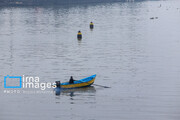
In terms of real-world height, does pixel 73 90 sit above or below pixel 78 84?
below

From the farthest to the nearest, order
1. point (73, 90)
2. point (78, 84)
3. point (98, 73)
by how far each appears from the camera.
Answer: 1. point (98, 73)
2. point (78, 84)
3. point (73, 90)

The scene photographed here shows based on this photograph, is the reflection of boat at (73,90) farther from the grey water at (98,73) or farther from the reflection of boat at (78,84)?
the reflection of boat at (78,84)

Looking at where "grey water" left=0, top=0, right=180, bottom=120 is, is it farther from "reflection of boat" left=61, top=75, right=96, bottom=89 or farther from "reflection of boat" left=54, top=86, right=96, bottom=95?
"reflection of boat" left=61, top=75, right=96, bottom=89

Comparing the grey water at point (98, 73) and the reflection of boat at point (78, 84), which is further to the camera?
the reflection of boat at point (78, 84)

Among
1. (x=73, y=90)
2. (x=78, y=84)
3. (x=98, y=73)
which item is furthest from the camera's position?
(x=98, y=73)

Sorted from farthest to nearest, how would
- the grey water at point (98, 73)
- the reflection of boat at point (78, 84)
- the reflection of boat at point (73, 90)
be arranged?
the reflection of boat at point (78, 84) < the reflection of boat at point (73, 90) < the grey water at point (98, 73)

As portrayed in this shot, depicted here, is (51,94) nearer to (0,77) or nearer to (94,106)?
(94,106)

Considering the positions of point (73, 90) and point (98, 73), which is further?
point (98, 73)

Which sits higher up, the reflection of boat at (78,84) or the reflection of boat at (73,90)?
the reflection of boat at (78,84)

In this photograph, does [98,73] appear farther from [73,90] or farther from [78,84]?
[73,90]

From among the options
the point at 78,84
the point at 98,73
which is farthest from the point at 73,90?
the point at 98,73

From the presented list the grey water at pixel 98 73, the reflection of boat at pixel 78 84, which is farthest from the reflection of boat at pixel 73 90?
the reflection of boat at pixel 78 84

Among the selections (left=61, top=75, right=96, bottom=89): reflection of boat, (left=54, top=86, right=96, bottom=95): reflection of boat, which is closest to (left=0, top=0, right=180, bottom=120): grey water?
(left=54, top=86, right=96, bottom=95): reflection of boat

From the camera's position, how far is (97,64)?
6356cm
